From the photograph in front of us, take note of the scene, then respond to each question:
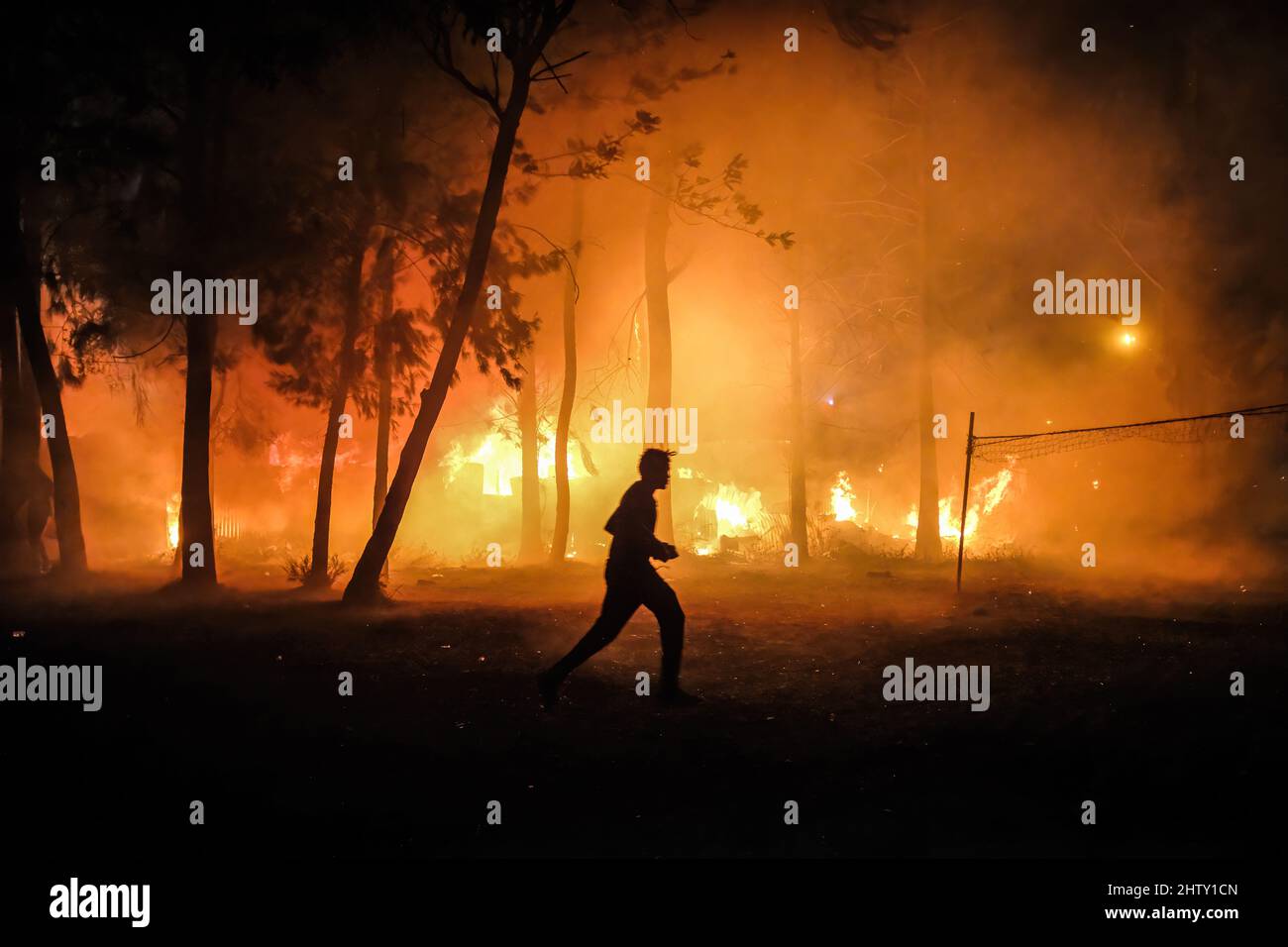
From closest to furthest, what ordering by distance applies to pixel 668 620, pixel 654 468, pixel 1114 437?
pixel 668 620 → pixel 654 468 → pixel 1114 437

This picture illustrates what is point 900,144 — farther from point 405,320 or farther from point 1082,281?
point 405,320

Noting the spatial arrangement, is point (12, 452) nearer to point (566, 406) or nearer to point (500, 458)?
point (566, 406)

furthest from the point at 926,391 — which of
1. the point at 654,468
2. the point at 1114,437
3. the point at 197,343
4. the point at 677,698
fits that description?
the point at 197,343

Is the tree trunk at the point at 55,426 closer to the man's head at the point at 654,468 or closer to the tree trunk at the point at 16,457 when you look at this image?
the tree trunk at the point at 16,457

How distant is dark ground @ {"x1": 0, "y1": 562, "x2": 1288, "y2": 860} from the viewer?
188 inches

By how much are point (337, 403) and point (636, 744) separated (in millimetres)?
10278

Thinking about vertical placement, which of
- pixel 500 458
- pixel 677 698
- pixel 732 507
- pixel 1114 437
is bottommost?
pixel 677 698

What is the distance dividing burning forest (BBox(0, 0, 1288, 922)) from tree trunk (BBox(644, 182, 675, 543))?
0.14 meters

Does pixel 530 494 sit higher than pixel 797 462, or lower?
lower

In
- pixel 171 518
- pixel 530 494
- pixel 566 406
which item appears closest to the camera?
pixel 566 406

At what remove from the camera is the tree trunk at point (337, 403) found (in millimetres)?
14250

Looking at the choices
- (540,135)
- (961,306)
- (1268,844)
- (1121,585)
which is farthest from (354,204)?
(961,306)

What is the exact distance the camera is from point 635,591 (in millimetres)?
7012

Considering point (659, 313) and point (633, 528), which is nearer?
point (633, 528)
